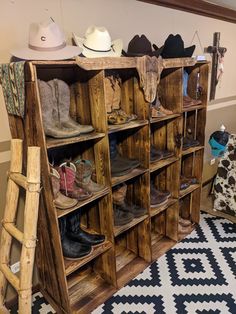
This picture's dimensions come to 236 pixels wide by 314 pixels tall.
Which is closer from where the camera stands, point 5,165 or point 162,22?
point 5,165

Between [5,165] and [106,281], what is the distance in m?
1.08

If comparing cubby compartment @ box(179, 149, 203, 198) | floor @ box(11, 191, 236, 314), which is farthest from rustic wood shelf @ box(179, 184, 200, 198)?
floor @ box(11, 191, 236, 314)

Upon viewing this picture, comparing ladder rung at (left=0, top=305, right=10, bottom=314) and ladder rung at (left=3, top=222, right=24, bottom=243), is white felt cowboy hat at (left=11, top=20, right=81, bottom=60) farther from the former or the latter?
ladder rung at (left=0, top=305, right=10, bottom=314)

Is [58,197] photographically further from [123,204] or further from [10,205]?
[123,204]

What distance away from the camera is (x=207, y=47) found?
2721 millimetres

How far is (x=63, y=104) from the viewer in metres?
1.45

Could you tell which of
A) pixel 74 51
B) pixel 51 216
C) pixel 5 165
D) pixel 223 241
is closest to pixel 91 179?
pixel 51 216

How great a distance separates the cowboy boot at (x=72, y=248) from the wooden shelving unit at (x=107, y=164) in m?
0.04

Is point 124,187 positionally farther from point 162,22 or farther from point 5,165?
point 162,22

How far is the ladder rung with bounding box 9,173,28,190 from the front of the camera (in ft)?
4.37

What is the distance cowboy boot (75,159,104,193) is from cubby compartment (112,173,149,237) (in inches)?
12.6

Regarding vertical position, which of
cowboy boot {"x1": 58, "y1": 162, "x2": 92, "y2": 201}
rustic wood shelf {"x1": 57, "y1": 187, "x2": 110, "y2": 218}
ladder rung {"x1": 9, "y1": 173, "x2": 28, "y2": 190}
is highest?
ladder rung {"x1": 9, "y1": 173, "x2": 28, "y2": 190}

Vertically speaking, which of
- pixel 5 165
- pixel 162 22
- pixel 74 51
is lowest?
pixel 5 165

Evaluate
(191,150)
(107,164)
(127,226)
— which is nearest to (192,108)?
(191,150)
